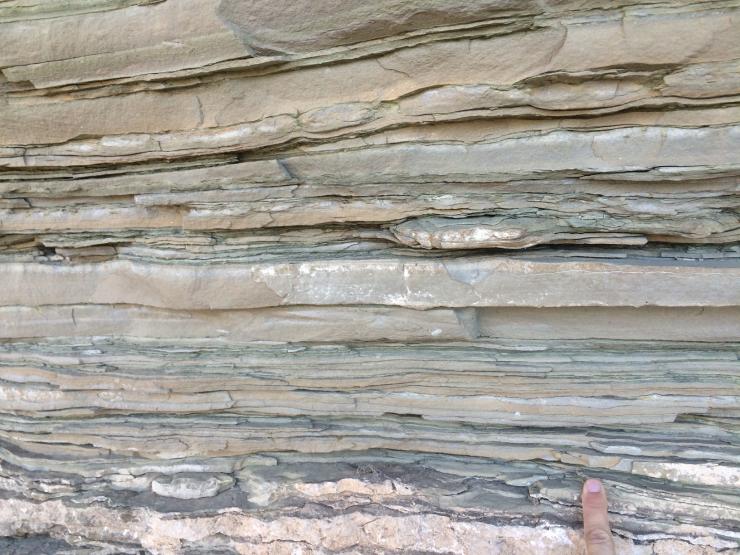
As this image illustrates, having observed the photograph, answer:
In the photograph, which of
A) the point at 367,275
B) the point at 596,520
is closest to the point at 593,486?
the point at 596,520

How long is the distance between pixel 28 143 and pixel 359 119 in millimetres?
1277

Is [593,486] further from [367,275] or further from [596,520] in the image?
[367,275]

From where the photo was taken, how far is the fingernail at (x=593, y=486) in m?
1.99

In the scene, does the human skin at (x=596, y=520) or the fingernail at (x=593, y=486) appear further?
the fingernail at (x=593, y=486)

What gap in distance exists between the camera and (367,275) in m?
1.83

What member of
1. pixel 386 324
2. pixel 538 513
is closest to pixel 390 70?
pixel 386 324

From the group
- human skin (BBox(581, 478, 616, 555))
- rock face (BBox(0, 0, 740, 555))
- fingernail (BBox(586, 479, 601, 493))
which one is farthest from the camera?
fingernail (BBox(586, 479, 601, 493))

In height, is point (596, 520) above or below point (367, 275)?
below

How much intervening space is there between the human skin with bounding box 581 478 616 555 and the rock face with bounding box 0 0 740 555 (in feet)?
0.26

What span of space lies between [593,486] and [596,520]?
0.15m

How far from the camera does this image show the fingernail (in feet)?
6.54

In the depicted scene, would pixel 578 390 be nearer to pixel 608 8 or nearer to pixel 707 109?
pixel 707 109

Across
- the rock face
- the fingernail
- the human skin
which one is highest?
the rock face

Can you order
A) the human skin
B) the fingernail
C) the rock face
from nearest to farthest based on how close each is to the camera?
the rock face → the human skin → the fingernail
